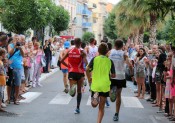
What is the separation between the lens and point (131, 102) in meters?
15.2

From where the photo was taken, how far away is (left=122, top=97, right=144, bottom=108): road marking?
1440 cm

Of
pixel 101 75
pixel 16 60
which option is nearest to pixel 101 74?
pixel 101 75

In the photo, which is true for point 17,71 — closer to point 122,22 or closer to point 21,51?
point 21,51

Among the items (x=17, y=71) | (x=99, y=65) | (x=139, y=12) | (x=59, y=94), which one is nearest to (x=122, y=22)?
(x=139, y=12)

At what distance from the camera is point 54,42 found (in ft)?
98.0

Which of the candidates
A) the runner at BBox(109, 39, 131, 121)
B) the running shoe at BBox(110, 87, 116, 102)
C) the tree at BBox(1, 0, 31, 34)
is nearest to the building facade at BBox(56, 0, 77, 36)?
the tree at BBox(1, 0, 31, 34)

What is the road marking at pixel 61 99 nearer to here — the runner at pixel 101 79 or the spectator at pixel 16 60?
the spectator at pixel 16 60

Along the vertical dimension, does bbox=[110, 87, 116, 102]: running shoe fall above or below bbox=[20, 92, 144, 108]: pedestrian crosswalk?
above

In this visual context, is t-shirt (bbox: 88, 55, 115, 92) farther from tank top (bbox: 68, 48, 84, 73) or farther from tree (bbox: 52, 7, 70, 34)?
tree (bbox: 52, 7, 70, 34)

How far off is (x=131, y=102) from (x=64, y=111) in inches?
127

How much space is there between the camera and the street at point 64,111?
11344mm

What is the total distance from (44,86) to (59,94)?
2.84 meters

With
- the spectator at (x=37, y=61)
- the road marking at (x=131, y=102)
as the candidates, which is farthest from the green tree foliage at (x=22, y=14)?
the road marking at (x=131, y=102)

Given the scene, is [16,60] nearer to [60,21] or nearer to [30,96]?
[30,96]
